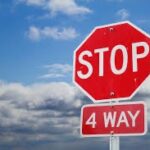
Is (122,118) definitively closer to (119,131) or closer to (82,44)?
(119,131)

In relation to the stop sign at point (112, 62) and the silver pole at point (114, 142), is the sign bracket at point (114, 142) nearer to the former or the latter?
the silver pole at point (114, 142)

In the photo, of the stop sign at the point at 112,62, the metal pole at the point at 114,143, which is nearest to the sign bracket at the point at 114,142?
the metal pole at the point at 114,143

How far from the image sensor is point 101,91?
182 inches

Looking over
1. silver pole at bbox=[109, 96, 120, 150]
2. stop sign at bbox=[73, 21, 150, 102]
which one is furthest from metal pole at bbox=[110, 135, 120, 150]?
stop sign at bbox=[73, 21, 150, 102]

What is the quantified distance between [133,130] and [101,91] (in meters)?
0.60

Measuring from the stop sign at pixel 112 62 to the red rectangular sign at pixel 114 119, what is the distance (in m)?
0.12

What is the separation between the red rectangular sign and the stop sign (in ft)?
0.40

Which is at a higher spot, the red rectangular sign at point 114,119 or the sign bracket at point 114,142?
the red rectangular sign at point 114,119

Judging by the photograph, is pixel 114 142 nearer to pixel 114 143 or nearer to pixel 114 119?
pixel 114 143

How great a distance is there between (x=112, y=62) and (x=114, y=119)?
0.66m

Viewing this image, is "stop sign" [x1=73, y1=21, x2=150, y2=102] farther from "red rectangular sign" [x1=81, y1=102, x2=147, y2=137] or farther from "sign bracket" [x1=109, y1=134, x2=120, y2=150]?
"sign bracket" [x1=109, y1=134, x2=120, y2=150]

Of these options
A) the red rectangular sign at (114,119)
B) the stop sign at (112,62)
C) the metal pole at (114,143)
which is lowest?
the metal pole at (114,143)

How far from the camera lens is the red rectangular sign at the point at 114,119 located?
4352 mm

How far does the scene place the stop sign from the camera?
4453mm
